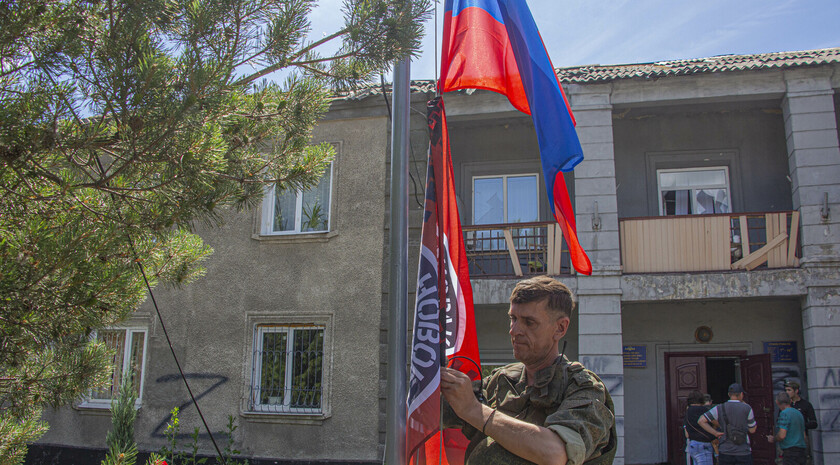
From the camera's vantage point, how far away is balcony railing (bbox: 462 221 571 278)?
458 inches

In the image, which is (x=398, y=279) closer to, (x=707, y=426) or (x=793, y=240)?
(x=707, y=426)

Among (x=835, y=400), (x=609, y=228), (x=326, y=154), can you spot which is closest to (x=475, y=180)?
(x=609, y=228)

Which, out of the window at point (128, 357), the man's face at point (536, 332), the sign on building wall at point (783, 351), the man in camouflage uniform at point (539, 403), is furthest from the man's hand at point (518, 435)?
the sign on building wall at point (783, 351)

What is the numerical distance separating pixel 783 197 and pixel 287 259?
9226mm

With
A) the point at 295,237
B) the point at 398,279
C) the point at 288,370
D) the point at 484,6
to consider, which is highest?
the point at 484,6

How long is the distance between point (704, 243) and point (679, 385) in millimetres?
2879

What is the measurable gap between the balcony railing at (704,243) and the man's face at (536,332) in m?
9.31

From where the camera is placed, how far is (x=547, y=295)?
2738 mm

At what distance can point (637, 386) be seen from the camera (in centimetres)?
1260

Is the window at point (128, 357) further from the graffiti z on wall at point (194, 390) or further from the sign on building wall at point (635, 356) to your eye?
the sign on building wall at point (635, 356)

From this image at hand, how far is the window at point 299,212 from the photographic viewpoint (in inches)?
492

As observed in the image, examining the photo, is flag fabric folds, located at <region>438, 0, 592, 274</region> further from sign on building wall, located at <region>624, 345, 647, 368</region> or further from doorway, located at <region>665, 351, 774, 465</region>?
sign on building wall, located at <region>624, 345, 647, 368</region>

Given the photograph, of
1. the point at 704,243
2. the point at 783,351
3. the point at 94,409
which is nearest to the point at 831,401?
the point at 783,351

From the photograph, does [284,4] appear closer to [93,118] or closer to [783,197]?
[93,118]
